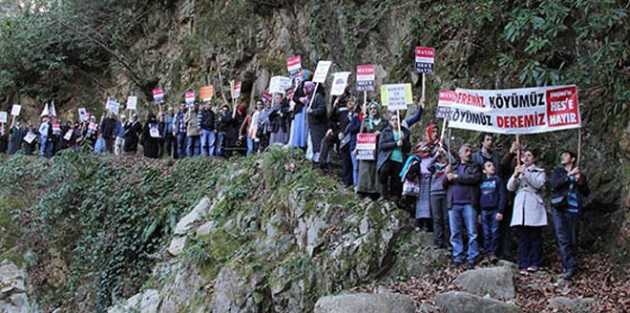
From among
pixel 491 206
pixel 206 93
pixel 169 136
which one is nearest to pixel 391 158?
pixel 491 206

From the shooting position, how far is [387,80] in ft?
52.0

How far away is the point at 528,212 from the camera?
9.37 m

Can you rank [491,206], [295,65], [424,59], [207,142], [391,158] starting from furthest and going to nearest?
[207,142], [295,65], [424,59], [391,158], [491,206]

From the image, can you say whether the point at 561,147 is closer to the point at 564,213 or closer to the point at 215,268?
the point at 564,213

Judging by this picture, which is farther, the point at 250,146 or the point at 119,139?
the point at 119,139

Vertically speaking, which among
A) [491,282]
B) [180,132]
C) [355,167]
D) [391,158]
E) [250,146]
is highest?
[180,132]

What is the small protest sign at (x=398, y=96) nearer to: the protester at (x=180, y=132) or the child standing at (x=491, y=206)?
the child standing at (x=491, y=206)

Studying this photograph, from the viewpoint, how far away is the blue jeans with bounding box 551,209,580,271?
30.1ft

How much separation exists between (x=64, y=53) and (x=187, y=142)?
12.6 m

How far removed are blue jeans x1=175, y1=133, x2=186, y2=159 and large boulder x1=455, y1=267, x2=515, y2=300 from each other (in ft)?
39.5

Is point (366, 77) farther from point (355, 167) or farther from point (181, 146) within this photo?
point (181, 146)

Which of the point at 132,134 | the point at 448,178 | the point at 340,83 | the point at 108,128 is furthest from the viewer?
the point at 108,128

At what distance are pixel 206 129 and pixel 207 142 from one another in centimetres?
42

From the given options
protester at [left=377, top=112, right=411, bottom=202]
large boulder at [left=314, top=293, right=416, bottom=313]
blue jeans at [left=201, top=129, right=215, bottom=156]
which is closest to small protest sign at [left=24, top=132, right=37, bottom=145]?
blue jeans at [left=201, top=129, right=215, bottom=156]
